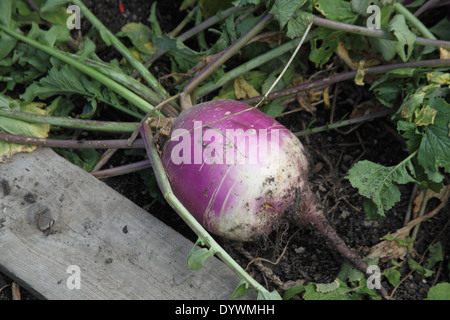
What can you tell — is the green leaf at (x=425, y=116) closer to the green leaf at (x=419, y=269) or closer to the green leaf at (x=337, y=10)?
the green leaf at (x=337, y=10)

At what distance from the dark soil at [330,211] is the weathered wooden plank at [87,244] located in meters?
0.19

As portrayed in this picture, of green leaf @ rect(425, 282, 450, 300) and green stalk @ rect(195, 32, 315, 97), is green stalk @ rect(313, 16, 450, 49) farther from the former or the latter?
green leaf @ rect(425, 282, 450, 300)

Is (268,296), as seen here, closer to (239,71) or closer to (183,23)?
(239,71)

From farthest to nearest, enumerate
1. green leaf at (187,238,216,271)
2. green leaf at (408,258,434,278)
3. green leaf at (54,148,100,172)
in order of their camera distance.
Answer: green leaf at (54,148,100,172)
green leaf at (408,258,434,278)
green leaf at (187,238,216,271)

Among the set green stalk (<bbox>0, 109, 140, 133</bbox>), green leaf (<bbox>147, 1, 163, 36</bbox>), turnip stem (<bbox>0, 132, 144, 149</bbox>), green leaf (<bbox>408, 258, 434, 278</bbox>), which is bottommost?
green leaf (<bbox>408, 258, 434, 278</bbox>)

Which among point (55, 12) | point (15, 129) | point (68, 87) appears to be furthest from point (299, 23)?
point (15, 129)

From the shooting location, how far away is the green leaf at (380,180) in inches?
66.1

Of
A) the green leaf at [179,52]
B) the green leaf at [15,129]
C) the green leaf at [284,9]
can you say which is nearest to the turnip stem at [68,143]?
the green leaf at [15,129]

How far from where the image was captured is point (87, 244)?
66.6 inches

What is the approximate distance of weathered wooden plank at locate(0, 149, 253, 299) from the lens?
163cm

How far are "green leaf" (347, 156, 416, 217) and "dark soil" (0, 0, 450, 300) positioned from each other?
0.20 meters

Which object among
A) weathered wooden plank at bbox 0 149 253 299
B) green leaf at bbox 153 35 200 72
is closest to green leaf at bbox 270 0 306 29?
green leaf at bbox 153 35 200 72

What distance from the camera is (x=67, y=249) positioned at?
168 centimetres
